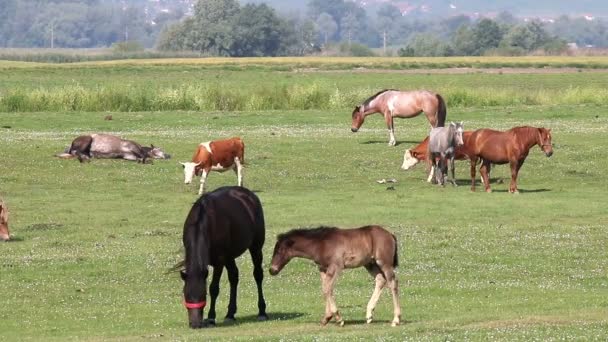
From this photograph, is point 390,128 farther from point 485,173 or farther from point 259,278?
point 259,278

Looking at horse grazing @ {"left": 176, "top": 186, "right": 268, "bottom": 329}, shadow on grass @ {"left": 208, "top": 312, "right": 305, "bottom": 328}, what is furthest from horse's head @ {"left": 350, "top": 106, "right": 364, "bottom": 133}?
shadow on grass @ {"left": 208, "top": 312, "right": 305, "bottom": 328}

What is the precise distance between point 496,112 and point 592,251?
93.6ft

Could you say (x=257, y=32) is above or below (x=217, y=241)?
below

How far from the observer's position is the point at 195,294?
15789 mm

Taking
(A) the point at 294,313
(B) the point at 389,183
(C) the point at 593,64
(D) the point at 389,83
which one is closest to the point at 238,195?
(A) the point at 294,313

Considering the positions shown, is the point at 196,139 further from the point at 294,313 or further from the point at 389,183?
the point at 294,313

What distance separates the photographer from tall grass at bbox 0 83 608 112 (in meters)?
53.7

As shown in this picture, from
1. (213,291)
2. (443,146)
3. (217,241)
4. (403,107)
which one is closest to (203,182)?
(443,146)

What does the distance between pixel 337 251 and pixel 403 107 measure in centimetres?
2729

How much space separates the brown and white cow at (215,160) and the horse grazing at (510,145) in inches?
220

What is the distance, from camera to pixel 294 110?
53875 mm

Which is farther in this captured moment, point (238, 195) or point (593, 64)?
point (593, 64)

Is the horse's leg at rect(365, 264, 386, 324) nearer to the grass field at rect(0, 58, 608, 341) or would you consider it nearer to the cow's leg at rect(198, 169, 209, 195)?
the grass field at rect(0, 58, 608, 341)

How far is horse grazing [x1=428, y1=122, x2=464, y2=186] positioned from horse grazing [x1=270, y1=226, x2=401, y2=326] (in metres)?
17.9
